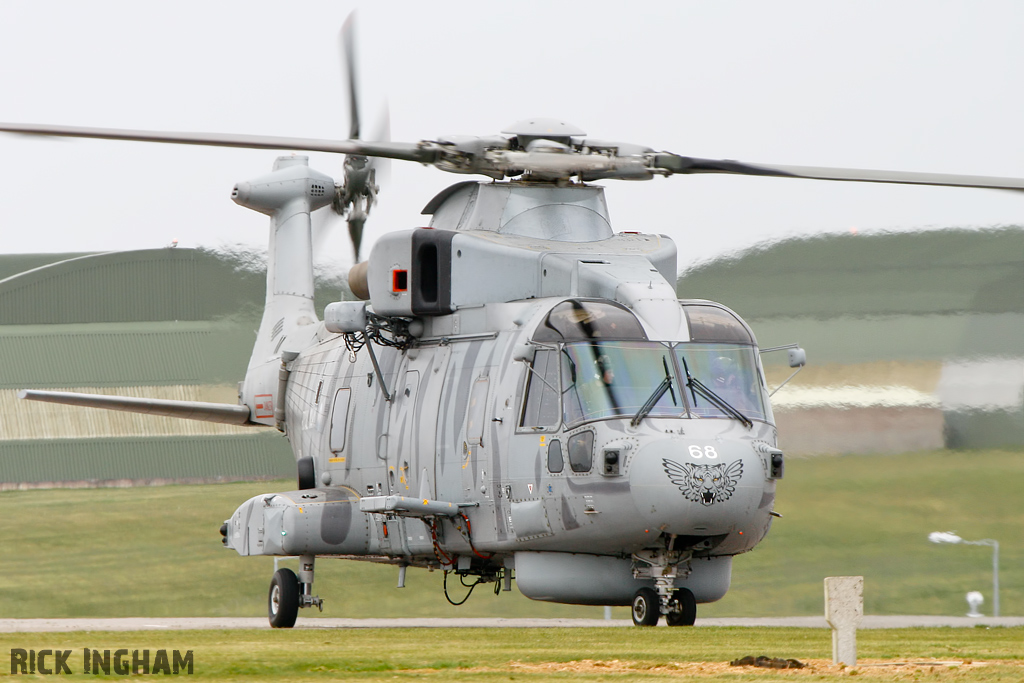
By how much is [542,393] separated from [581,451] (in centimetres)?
85

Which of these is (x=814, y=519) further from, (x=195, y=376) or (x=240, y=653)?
(x=240, y=653)

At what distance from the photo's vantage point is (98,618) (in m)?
27.1

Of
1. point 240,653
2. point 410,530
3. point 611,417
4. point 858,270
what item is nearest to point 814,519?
point 858,270

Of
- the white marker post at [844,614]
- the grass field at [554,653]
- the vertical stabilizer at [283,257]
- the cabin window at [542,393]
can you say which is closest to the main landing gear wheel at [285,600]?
the grass field at [554,653]

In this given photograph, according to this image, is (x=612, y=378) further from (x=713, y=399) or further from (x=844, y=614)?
(x=844, y=614)

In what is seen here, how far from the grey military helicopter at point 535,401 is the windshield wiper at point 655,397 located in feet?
0.08

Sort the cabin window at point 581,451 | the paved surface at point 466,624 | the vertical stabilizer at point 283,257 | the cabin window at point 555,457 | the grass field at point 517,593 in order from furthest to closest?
the grass field at point 517,593 < the vertical stabilizer at point 283,257 < the paved surface at point 466,624 < the cabin window at point 555,457 < the cabin window at point 581,451

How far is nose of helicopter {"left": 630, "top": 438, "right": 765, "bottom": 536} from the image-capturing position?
1458cm

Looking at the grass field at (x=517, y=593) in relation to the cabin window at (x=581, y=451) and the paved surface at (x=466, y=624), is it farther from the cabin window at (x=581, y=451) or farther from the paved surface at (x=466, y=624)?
the cabin window at (x=581, y=451)

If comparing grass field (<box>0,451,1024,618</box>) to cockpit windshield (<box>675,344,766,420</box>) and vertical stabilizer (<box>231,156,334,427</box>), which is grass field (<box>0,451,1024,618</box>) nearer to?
vertical stabilizer (<box>231,156,334,427</box>)

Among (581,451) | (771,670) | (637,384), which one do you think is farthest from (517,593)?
(771,670)

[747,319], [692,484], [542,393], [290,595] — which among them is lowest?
[290,595]

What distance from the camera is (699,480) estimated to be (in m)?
14.6

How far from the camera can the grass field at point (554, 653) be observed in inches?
465
